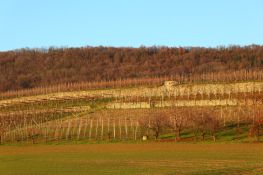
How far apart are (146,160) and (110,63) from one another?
11182 centimetres

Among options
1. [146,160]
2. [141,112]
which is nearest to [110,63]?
[141,112]

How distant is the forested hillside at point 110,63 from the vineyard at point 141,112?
22.3 metres

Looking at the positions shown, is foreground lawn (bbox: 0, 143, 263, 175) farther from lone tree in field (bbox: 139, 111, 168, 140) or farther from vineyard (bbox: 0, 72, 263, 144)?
vineyard (bbox: 0, 72, 263, 144)

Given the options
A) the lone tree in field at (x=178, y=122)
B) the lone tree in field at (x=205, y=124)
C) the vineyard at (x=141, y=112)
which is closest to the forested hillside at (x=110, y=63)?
the vineyard at (x=141, y=112)

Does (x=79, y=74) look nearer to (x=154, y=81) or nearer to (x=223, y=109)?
(x=154, y=81)

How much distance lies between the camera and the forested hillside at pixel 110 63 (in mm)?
130125

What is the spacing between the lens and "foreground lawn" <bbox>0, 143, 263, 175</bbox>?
32.6 meters

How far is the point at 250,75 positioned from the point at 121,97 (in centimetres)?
2205

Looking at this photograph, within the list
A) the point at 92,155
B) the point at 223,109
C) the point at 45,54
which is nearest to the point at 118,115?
the point at 223,109

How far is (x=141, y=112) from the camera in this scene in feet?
245

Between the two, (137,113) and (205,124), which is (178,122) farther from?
(137,113)

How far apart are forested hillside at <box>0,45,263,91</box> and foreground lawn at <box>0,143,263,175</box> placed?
7189 centimetres

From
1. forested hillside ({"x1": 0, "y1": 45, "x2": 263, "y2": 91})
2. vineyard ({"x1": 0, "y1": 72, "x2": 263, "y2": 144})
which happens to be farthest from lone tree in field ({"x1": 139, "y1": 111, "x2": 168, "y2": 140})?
forested hillside ({"x1": 0, "y1": 45, "x2": 263, "y2": 91})

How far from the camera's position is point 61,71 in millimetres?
143250
